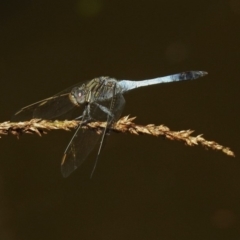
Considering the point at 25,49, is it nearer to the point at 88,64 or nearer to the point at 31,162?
the point at 88,64

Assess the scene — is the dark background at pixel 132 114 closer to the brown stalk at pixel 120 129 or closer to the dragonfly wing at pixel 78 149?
the dragonfly wing at pixel 78 149

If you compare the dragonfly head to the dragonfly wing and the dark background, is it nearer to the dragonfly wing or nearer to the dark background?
the dragonfly wing

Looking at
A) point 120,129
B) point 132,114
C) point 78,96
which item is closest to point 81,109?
point 78,96

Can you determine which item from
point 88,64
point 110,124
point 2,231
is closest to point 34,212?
point 2,231

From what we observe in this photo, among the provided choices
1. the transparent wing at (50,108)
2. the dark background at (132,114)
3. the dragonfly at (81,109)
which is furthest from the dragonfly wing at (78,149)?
the dark background at (132,114)

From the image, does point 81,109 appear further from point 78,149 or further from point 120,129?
point 120,129

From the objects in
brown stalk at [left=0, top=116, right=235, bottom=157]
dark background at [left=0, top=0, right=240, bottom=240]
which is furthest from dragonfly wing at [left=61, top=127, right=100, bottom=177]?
dark background at [left=0, top=0, right=240, bottom=240]

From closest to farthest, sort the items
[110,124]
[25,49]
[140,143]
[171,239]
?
1. [110,124]
2. [171,239]
3. [140,143]
4. [25,49]
